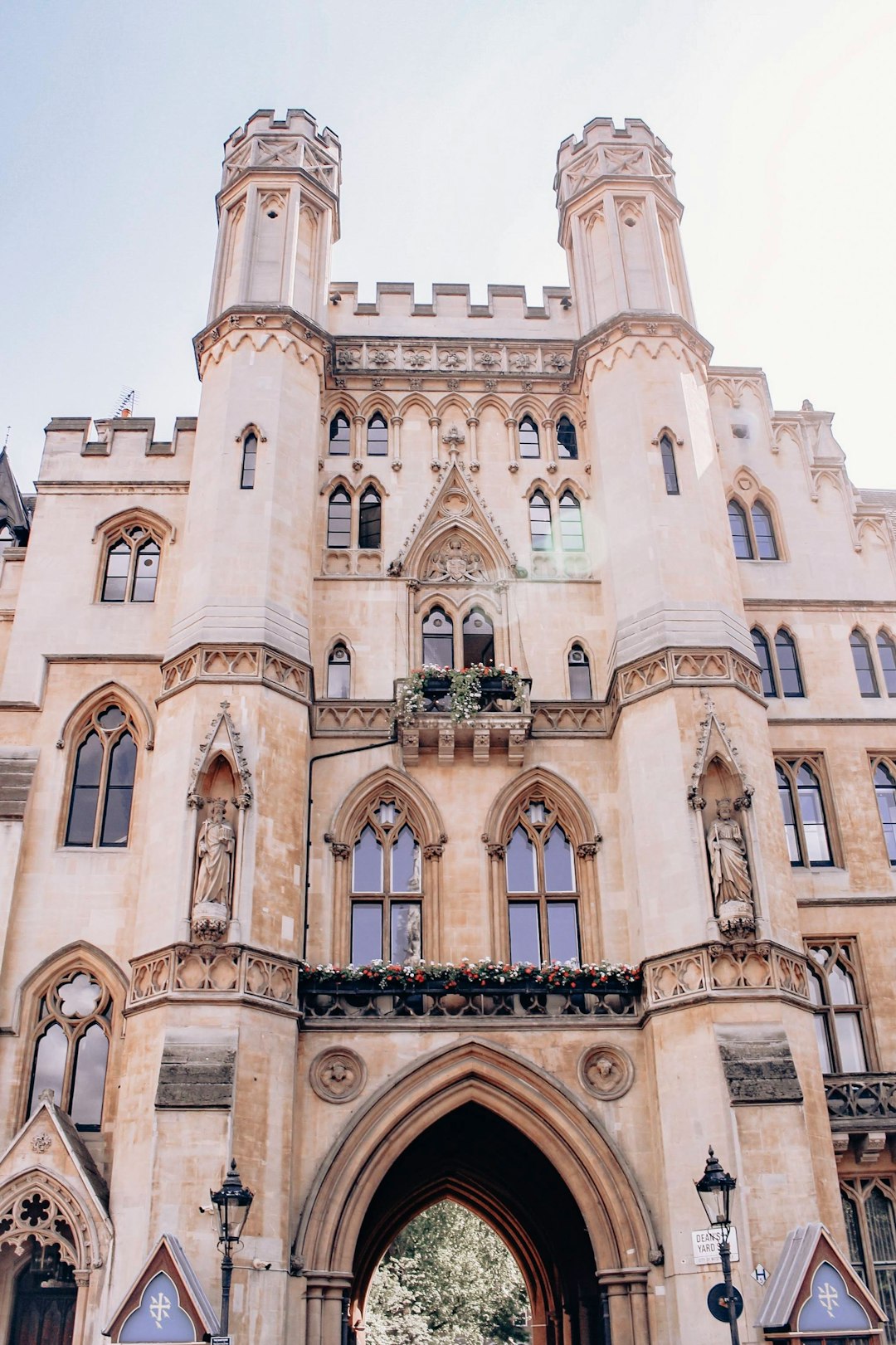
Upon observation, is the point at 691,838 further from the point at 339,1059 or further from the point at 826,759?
the point at 339,1059

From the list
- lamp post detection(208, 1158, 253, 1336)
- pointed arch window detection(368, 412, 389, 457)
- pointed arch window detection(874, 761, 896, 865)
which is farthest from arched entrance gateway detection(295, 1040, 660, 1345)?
pointed arch window detection(368, 412, 389, 457)

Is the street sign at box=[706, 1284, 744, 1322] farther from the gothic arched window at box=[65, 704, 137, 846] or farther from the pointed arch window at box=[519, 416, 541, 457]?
the pointed arch window at box=[519, 416, 541, 457]

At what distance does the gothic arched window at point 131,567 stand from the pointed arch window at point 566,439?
7.40m

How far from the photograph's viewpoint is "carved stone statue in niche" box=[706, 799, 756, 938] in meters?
16.5

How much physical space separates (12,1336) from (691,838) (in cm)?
1087

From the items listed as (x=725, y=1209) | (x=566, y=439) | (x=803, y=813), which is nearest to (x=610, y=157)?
(x=566, y=439)

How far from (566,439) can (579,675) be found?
489 centimetres

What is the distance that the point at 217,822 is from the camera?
17.0 meters

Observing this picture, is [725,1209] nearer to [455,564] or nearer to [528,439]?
[455,564]

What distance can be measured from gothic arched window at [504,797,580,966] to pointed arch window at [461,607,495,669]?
8.74 feet

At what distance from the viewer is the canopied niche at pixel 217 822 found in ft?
53.5

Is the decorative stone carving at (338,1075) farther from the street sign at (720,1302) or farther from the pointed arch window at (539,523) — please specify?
the pointed arch window at (539,523)

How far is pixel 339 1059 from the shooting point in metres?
17.1

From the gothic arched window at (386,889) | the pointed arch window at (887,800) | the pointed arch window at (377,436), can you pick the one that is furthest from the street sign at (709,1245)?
the pointed arch window at (377,436)
